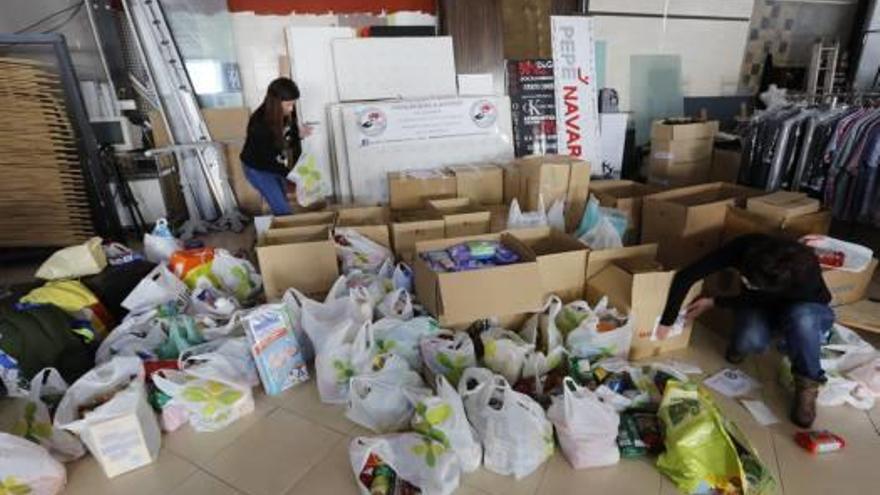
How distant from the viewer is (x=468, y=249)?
209cm

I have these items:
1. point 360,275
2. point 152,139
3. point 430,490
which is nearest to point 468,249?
point 360,275

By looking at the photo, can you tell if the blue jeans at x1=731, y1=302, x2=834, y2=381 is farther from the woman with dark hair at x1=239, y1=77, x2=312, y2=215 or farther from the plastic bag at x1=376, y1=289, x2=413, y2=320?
the woman with dark hair at x1=239, y1=77, x2=312, y2=215

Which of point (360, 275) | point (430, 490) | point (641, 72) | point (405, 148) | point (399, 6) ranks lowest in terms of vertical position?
point (430, 490)

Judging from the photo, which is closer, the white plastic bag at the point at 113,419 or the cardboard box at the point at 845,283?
the white plastic bag at the point at 113,419

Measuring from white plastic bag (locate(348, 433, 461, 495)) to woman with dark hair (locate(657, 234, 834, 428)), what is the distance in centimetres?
106

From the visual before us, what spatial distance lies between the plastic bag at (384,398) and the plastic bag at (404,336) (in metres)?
0.14

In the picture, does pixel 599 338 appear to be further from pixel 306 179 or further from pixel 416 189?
pixel 306 179

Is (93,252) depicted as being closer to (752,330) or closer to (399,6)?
(399,6)

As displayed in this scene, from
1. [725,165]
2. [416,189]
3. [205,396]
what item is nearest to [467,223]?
[416,189]

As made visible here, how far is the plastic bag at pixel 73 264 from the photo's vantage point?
7.34ft

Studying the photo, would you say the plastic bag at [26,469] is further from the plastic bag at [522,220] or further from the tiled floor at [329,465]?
the plastic bag at [522,220]

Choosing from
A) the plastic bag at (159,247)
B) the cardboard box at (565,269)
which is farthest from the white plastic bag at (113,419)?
the cardboard box at (565,269)

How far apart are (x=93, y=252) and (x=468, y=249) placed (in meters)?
1.84

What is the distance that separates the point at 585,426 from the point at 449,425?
15.8 inches
